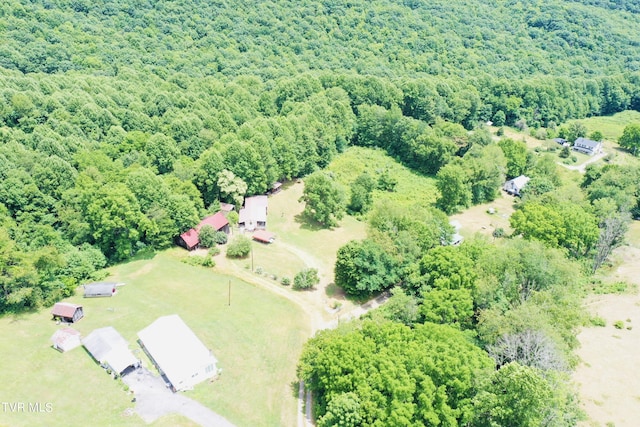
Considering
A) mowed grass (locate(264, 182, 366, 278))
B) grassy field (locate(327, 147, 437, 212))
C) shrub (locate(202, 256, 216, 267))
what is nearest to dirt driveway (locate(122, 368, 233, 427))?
shrub (locate(202, 256, 216, 267))

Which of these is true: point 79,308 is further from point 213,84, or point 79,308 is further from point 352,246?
point 213,84

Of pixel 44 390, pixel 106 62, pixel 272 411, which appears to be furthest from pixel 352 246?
pixel 106 62

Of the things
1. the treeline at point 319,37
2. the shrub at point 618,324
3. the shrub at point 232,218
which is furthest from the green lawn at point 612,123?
the shrub at point 232,218

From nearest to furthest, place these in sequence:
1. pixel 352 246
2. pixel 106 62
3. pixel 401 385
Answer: pixel 401 385, pixel 352 246, pixel 106 62

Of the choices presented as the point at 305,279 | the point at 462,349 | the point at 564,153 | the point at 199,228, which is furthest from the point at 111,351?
the point at 564,153

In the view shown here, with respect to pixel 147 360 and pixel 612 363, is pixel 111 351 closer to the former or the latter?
pixel 147 360

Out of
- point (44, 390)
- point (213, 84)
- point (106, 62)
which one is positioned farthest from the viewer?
point (106, 62)

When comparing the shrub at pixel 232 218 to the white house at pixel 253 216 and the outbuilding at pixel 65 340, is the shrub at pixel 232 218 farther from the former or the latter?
the outbuilding at pixel 65 340
